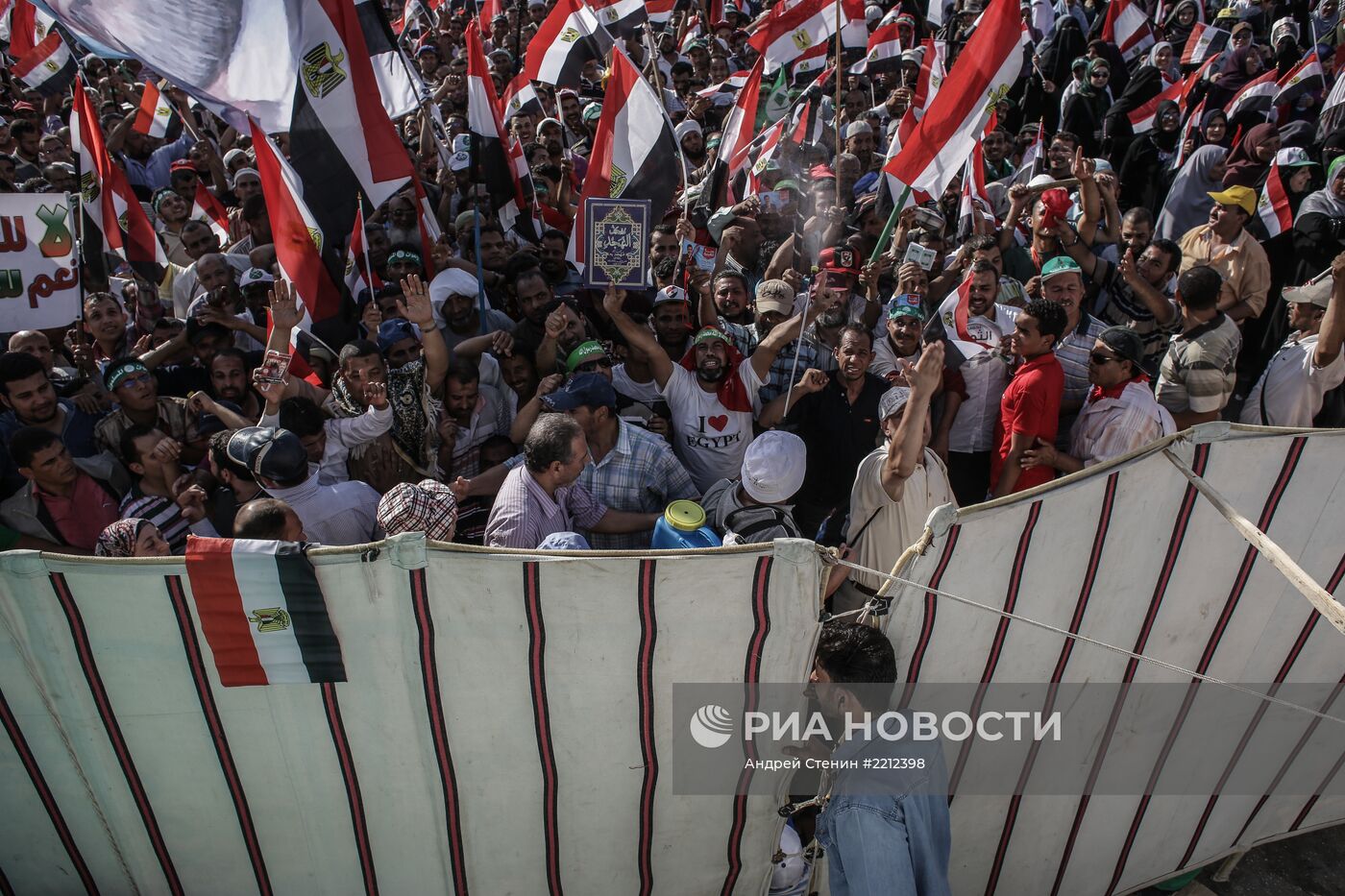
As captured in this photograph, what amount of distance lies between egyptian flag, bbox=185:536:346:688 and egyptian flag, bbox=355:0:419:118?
3.39 metres

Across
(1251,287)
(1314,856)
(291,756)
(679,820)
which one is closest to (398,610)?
(291,756)

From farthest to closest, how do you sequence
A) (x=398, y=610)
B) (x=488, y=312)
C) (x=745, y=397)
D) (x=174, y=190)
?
(x=174, y=190)
(x=488, y=312)
(x=745, y=397)
(x=398, y=610)

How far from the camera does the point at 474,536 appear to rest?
13.1ft

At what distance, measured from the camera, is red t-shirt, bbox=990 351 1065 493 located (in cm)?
377

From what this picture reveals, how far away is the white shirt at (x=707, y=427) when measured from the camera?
4.43 meters

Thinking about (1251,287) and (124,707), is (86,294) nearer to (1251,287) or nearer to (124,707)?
(124,707)

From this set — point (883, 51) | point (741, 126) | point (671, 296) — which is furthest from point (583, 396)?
point (883, 51)

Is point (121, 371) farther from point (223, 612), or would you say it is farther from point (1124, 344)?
point (1124, 344)

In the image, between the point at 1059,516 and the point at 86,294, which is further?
the point at 86,294

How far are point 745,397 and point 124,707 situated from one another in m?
2.88

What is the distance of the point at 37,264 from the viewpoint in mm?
4605

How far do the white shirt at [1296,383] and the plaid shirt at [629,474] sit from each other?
9.13ft

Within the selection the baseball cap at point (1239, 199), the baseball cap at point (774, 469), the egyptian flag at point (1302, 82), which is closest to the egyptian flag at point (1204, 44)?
the egyptian flag at point (1302, 82)

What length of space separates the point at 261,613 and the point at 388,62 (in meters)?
4.67
